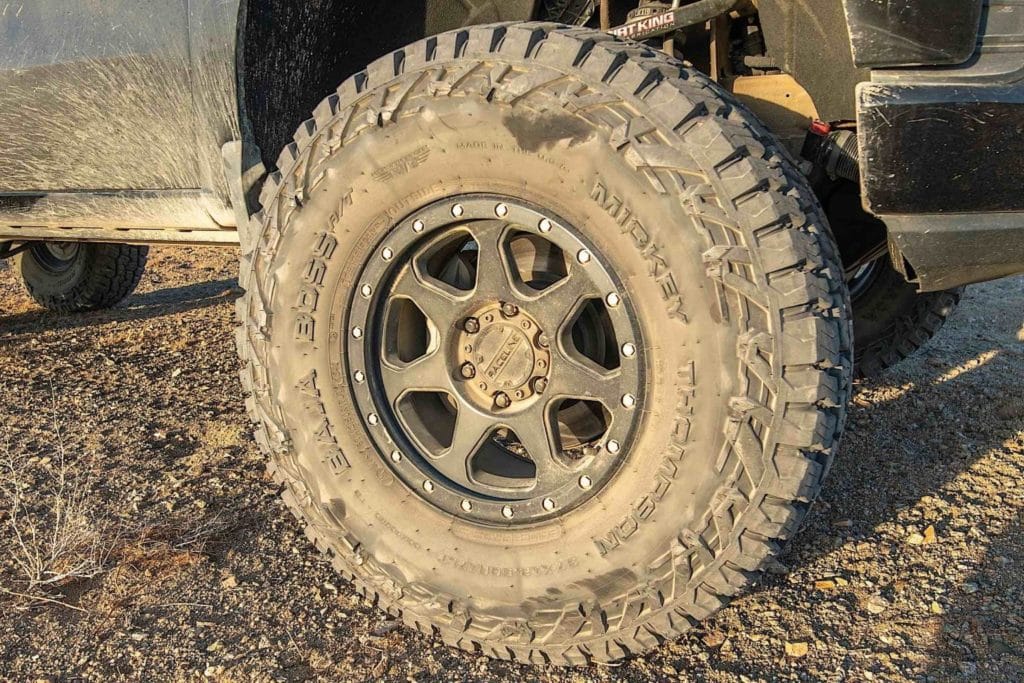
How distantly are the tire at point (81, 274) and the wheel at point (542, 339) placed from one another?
11.6 ft

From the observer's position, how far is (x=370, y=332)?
212 centimetres

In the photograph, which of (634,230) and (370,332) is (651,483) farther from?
(370,332)

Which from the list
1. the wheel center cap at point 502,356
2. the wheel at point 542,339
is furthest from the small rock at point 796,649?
the wheel center cap at point 502,356

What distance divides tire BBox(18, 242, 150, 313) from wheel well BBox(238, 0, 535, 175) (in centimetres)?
298

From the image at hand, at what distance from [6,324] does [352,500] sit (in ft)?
13.5

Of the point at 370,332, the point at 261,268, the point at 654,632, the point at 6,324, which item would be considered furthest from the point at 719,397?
the point at 6,324

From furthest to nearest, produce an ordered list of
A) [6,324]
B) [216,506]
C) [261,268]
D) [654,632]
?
[6,324] → [216,506] → [261,268] → [654,632]

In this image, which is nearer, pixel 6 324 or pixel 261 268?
pixel 261 268

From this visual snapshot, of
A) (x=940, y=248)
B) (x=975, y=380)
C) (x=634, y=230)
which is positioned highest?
(x=634, y=230)

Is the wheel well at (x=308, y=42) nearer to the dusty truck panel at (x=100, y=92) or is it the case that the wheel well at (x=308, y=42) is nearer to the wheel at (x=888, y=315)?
the dusty truck panel at (x=100, y=92)

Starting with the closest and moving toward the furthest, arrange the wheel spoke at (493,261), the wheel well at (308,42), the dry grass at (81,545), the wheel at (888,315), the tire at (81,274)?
the wheel spoke at (493,261) → the dry grass at (81,545) → the wheel well at (308,42) → the wheel at (888,315) → the tire at (81,274)

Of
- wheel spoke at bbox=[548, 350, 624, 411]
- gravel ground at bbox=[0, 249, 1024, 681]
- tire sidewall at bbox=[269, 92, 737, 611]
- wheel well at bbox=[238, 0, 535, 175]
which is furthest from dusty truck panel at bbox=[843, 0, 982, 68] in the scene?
wheel well at bbox=[238, 0, 535, 175]

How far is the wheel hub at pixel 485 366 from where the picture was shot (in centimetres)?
192

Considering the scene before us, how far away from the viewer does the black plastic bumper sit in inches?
68.1
